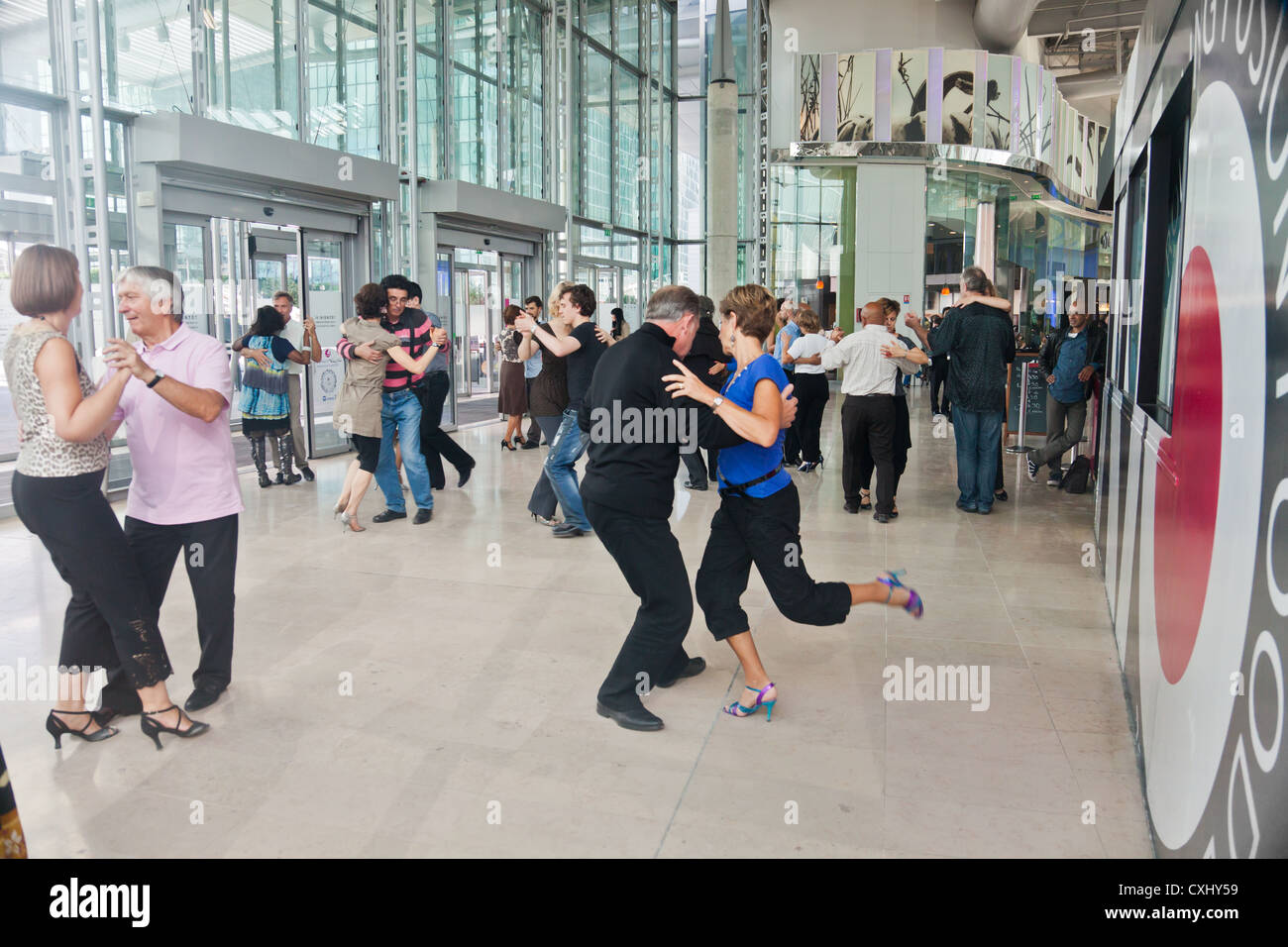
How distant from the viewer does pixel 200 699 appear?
3.58m

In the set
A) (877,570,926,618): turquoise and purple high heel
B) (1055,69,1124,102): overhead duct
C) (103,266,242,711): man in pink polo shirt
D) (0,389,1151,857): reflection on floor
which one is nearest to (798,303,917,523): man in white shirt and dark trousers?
(0,389,1151,857): reflection on floor

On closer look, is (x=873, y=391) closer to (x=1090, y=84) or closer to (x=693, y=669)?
(x=693, y=669)

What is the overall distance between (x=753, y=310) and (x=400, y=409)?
398cm

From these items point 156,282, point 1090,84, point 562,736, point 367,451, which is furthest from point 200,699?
point 1090,84

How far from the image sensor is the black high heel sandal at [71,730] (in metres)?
3.26

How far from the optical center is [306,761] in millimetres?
3133

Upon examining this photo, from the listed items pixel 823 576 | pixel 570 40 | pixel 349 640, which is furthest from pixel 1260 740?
pixel 570 40

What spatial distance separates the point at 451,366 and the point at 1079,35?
64.5ft

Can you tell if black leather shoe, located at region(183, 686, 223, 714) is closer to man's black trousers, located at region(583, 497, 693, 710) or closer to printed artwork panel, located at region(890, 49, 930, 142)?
man's black trousers, located at region(583, 497, 693, 710)

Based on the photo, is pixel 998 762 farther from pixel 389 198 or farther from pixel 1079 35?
pixel 1079 35

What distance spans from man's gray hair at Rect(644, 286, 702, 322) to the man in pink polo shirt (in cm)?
144

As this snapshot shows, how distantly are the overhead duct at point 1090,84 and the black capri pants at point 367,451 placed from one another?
25921 millimetres

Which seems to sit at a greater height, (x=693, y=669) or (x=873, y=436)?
(x=873, y=436)

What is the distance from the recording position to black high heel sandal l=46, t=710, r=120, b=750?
10.7 feet
